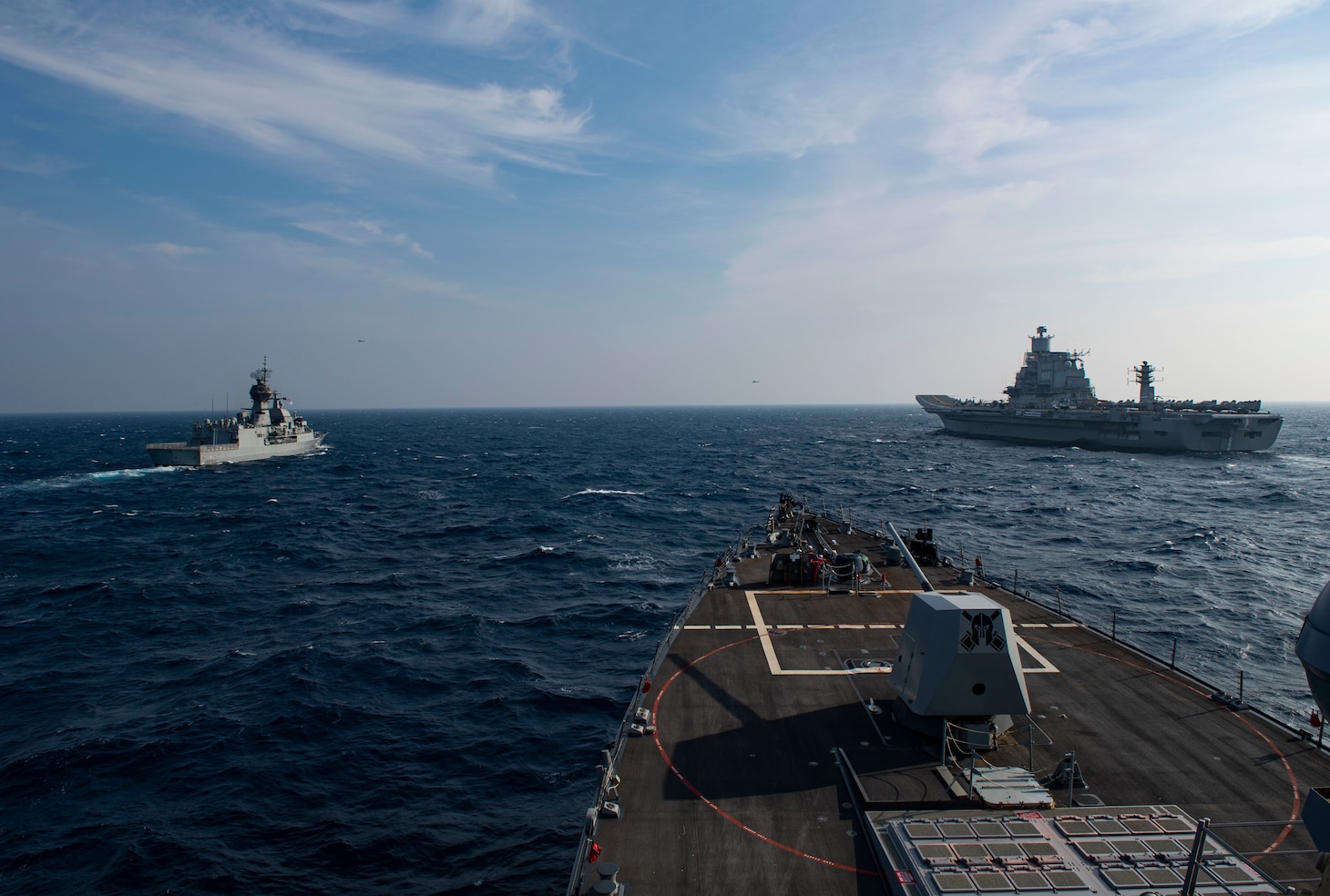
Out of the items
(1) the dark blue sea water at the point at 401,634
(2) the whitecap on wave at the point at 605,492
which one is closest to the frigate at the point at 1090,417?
(1) the dark blue sea water at the point at 401,634

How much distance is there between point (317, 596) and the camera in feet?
128

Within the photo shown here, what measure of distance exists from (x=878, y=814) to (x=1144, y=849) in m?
3.72

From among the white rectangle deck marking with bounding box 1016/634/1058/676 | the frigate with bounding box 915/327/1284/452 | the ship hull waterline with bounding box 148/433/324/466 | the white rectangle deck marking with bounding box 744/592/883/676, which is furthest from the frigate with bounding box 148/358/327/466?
the frigate with bounding box 915/327/1284/452

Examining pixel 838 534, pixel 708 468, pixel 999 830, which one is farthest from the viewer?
pixel 708 468

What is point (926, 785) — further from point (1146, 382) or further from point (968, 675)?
point (1146, 382)

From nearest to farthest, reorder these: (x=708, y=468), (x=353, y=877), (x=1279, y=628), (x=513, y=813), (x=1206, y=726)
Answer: (x=1206, y=726) → (x=353, y=877) → (x=513, y=813) → (x=1279, y=628) → (x=708, y=468)

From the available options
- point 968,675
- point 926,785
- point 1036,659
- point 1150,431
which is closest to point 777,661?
point 968,675

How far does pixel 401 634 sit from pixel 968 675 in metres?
26.8

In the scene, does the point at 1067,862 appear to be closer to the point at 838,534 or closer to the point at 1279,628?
the point at 838,534

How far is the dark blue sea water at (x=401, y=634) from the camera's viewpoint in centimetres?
1839

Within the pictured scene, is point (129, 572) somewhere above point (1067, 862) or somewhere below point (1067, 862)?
below

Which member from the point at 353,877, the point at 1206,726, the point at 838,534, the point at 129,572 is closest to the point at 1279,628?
the point at 838,534

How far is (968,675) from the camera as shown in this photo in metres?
14.0

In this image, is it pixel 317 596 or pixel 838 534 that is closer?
pixel 838 534
